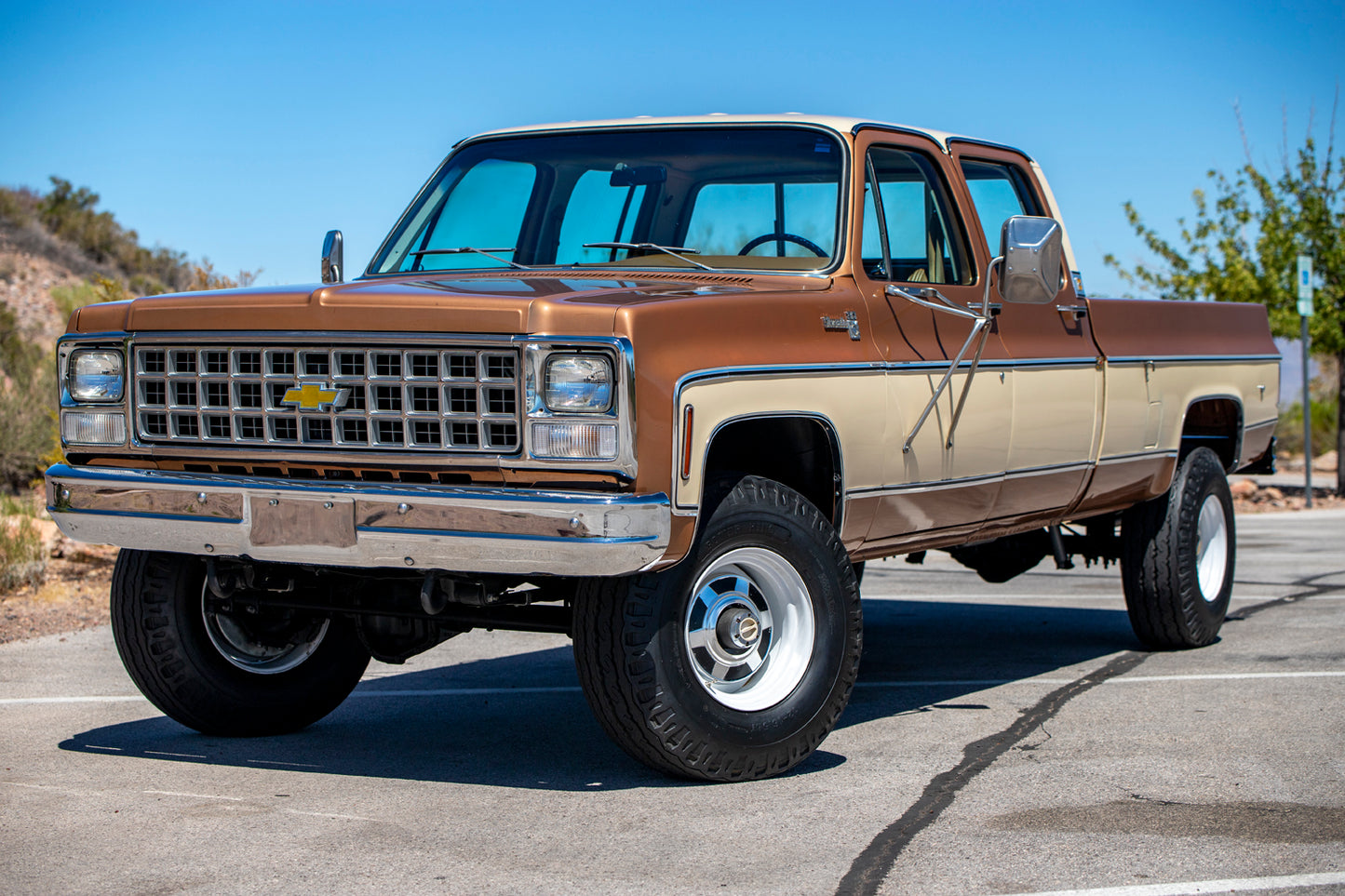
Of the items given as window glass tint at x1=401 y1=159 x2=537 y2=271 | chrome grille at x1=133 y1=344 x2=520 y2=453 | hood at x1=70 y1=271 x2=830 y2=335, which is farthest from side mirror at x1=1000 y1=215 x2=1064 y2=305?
chrome grille at x1=133 y1=344 x2=520 y2=453

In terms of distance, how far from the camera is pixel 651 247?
5758 mm

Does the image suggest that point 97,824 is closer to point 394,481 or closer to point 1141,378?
point 394,481

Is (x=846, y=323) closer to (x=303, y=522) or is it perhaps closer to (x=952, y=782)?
(x=952, y=782)

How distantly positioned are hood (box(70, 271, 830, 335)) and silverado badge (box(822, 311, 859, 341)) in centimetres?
15

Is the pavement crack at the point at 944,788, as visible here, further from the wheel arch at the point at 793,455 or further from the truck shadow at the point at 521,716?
the wheel arch at the point at 793,455

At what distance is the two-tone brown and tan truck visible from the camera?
445 cm

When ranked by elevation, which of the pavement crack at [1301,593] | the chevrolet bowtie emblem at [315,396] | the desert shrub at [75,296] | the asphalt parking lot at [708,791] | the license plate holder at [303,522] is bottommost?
the pavement crack at [1301,593]

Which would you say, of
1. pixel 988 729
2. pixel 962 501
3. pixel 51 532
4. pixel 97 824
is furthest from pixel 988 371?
pixel 51 532

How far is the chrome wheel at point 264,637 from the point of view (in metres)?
5.63

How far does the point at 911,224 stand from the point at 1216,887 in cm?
A: 313

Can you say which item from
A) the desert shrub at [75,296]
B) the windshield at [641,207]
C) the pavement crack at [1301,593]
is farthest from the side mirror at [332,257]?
the desert shrub at [75,296]

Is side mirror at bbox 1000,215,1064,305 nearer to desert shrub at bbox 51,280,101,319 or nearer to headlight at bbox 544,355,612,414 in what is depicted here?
headlight at bbox 544,355,612,414

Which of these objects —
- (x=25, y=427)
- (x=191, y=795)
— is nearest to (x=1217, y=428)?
(x=191, y=795)

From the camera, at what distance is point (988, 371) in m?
6.07
